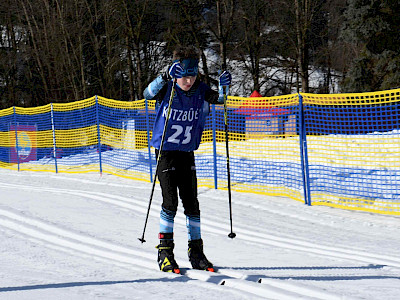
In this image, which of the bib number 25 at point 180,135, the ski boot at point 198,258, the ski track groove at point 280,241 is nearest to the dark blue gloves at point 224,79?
the bib number 25 at point 180,135

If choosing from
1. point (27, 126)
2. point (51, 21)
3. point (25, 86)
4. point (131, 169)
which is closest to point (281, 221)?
point (131, 169)

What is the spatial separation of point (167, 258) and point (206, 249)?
140 cm

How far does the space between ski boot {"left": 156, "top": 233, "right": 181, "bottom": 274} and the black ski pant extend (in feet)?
1.02

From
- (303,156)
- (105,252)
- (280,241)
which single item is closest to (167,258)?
(105,252)

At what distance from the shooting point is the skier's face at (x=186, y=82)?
15.2 ft

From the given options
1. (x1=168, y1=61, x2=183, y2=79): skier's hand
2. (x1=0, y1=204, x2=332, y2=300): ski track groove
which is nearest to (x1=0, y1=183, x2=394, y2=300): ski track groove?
(x1=0, y1=204, x2=332, y2=300): ski track groove

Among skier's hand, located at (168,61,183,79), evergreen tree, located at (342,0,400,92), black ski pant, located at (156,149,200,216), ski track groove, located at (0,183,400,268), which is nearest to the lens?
skier's hand, located at (168,61,183,79)

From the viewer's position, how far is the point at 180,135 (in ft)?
15.5

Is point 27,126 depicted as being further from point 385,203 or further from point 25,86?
point 25,86

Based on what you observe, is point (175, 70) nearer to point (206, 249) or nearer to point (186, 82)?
point (186, 82)

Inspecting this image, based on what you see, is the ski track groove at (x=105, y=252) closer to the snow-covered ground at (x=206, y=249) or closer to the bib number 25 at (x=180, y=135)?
the snow-covered ground at (x=206, y=249)

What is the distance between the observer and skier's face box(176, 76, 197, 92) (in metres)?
4.64

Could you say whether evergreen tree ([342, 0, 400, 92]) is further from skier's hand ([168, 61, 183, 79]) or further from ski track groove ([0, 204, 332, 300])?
skier's hand ([168, 61, 183, 79])

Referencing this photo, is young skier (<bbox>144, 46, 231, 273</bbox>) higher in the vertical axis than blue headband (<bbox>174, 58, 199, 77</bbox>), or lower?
lower
